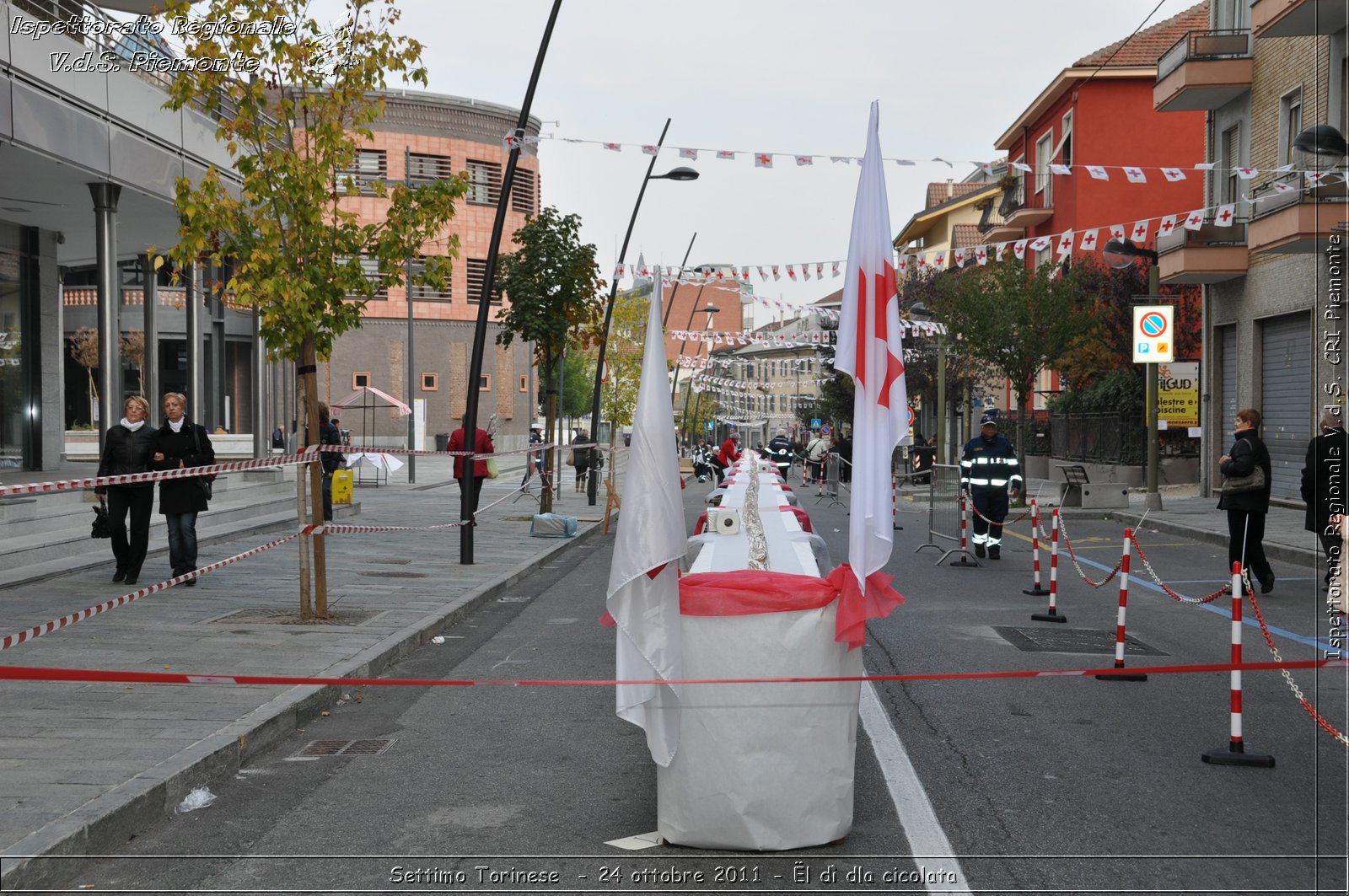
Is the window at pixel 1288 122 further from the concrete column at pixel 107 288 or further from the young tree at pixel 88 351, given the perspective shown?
the young tree at pixel 88 351

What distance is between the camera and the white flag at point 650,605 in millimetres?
4773

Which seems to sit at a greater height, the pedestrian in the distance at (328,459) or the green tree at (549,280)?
the green tree at (549,280)

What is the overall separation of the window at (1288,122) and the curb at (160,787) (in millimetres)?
22304

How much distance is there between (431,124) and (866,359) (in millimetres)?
60847

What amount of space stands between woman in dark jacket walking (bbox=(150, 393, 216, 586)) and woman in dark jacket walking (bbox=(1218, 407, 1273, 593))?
10.1m

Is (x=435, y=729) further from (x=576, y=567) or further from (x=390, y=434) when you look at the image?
(x=390, y=434)

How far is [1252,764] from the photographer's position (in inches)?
241

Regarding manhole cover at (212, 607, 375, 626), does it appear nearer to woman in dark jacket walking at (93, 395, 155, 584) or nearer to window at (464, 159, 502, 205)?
woman in dark jacket walking at (93, 395, 155, 584)

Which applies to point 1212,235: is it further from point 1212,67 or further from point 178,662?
point 178,662

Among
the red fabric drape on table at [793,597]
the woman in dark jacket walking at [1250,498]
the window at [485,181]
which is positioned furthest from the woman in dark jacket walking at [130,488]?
the window at [485,181]

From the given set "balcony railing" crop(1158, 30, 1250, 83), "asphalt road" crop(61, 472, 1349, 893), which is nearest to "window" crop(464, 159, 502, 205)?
"balcony railing" crop(1158, 30, 1250, 83)

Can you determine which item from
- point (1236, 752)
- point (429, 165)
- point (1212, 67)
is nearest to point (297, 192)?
point (1236, 752)

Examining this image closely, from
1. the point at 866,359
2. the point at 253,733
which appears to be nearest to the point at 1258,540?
the point at 866,359

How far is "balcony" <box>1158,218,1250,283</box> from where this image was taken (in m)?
26.5
